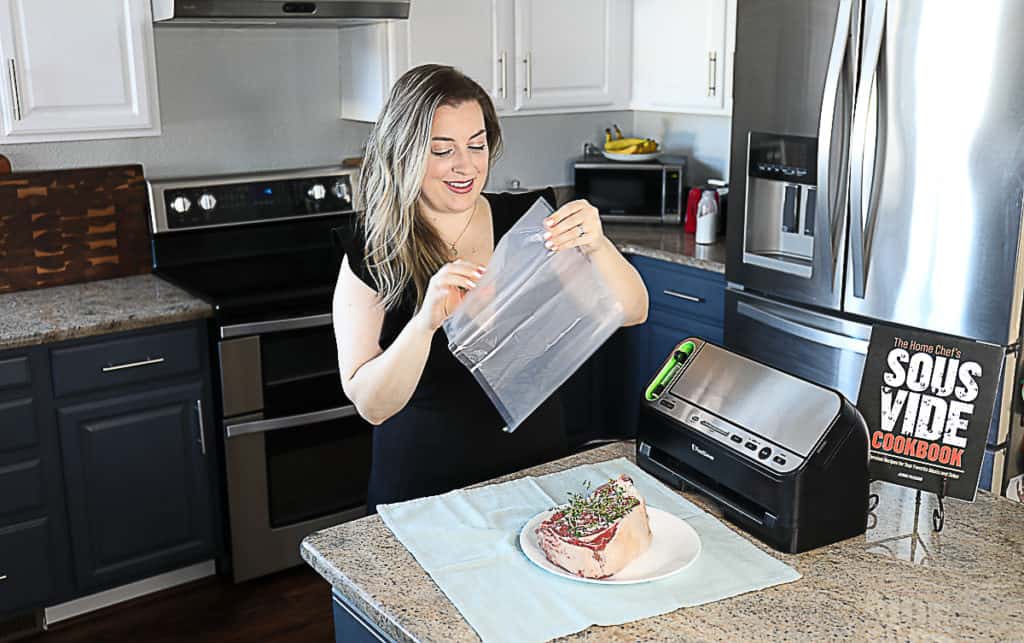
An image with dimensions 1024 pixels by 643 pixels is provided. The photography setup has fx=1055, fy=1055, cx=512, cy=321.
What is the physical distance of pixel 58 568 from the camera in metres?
2.94

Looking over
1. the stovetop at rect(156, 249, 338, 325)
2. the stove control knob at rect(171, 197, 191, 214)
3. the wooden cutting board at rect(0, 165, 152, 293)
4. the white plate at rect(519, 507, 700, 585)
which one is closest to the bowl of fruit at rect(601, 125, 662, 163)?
the stovetop at rect(156, 249, 338, 325)

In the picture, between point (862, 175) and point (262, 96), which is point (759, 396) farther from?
point (262, 96)

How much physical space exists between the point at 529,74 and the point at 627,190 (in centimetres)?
61

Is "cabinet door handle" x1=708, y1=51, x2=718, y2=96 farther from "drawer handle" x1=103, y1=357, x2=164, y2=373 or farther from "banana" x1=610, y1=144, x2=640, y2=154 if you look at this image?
"drawer handle" x1=103, y1=357, x2=164, y2=373

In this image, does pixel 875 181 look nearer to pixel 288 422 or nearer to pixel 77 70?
pixel 288 422

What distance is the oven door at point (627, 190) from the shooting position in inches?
159

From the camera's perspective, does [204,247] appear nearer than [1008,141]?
No

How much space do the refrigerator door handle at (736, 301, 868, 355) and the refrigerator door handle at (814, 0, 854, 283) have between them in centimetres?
16

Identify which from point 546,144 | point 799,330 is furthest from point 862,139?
point 546,144

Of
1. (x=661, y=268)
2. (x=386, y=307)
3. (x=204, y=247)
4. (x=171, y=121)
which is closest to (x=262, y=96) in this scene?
(x=171, y=121)

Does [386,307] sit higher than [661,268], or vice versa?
[386,307]

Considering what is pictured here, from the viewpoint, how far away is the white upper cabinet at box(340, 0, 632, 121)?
11.6 ft

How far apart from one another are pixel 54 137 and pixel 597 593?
2285 millimetres

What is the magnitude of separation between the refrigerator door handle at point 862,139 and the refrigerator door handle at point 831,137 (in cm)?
5
